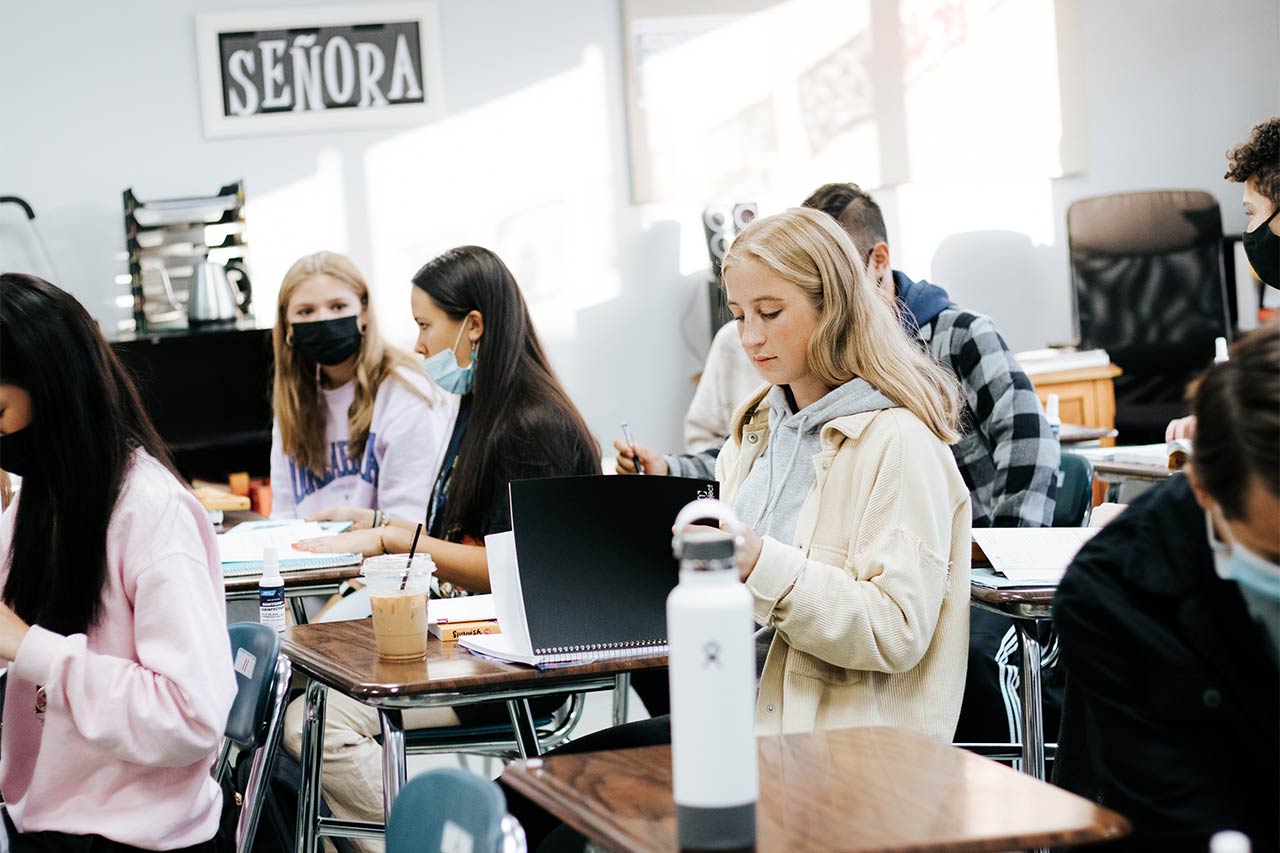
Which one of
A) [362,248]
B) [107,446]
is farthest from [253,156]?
[107,446]

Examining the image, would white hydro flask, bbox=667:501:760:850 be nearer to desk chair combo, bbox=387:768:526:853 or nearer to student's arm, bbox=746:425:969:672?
desk chair combo, bbox=387:768:526:853

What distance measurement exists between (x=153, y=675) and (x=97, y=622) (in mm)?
120

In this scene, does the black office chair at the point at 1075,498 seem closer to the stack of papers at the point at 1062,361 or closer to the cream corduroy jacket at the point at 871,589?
the cream corduroy jacket at the point at 871,589

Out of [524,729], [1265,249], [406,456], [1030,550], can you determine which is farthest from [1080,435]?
[524,729]

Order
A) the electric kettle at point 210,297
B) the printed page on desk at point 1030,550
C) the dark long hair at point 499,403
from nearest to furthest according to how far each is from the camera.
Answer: the printed page on desk at point 1030,550
the dark long hair at point 499,403
the electric kettle at point 210,297

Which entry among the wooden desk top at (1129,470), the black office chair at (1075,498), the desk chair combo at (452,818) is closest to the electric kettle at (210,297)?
the wooden desk top at (1129,470)

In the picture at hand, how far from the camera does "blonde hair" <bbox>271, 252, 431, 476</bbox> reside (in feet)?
12.9

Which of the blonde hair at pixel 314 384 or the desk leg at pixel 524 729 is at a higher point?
the blonde hair at pixel 314 384

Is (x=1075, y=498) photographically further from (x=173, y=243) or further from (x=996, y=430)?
(x=173, y=243)

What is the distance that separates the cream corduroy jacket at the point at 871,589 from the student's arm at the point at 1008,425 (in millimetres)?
960

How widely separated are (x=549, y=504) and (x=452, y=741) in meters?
0.85

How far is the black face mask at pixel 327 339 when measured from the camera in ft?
13.1

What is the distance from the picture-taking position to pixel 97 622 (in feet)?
5.86

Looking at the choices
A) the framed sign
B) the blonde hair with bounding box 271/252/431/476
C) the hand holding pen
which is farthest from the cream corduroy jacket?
the framed sign
